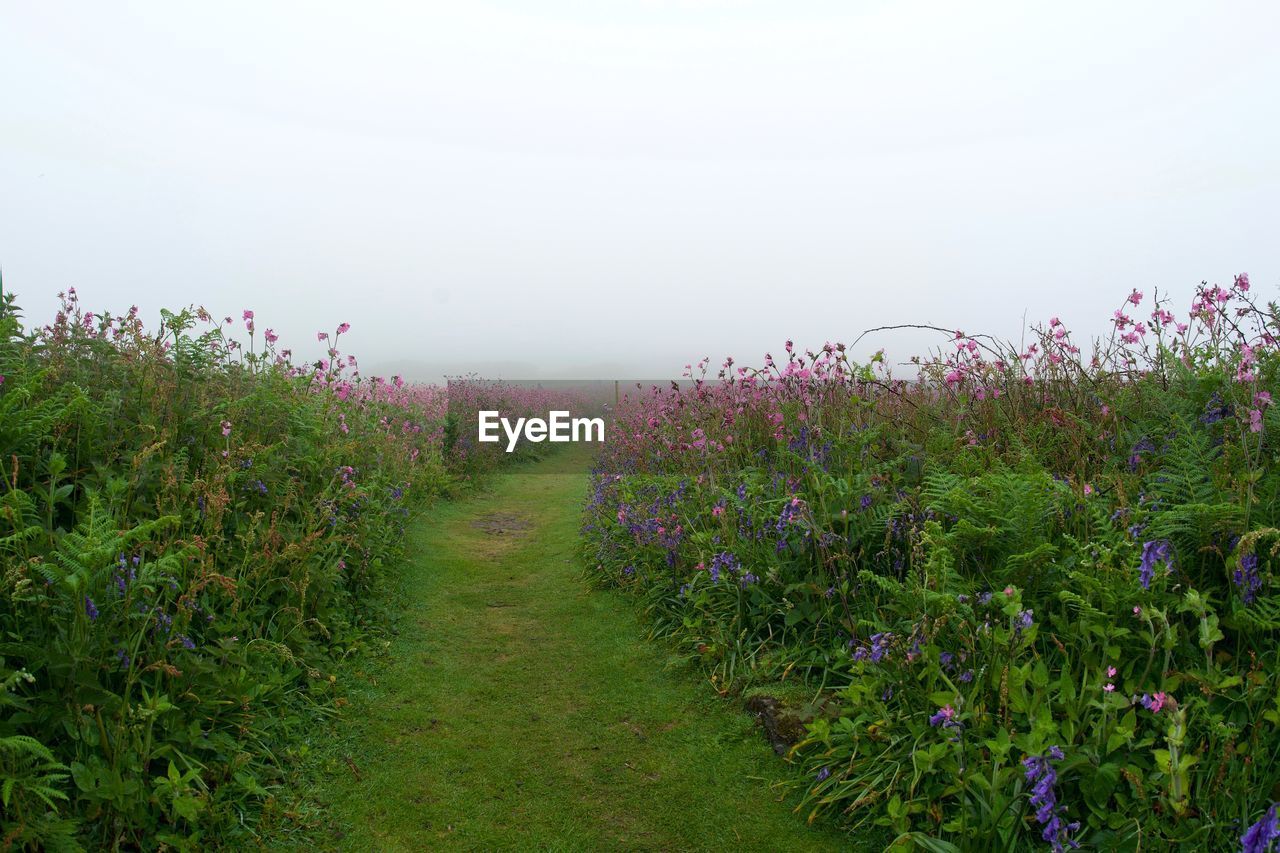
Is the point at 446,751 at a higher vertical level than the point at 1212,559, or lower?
lower

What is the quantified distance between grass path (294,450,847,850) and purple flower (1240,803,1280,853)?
4.82 ft

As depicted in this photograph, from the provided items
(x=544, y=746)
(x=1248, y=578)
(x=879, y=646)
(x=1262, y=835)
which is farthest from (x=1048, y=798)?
(x=544, y=746)

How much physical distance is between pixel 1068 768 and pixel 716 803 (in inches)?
56.8

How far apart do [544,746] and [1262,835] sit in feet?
9.62

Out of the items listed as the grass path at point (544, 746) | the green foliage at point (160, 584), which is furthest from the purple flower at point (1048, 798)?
the green foliage at point (160, 584)

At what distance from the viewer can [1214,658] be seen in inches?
115

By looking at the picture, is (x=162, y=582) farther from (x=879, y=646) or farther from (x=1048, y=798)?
(x=1048, y=798)

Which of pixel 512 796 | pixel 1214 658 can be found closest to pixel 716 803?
pixel 512 796

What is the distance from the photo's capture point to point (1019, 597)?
2.70m

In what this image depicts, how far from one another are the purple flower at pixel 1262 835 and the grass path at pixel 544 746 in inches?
57.8

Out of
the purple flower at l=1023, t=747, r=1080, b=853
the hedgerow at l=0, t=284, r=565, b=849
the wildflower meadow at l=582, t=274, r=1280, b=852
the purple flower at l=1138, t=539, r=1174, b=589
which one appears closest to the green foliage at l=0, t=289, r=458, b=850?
the hedgerow at l=0, t=284, r=565, b=849

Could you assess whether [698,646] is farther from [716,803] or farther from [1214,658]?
[1214,658]

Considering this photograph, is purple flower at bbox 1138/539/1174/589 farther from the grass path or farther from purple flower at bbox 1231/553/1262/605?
the grass path

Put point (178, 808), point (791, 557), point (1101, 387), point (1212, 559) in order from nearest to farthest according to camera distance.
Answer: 1. point (178, 808)
2. point (1212, 559)
3. point (791, 557)
4. point (1101, 387)
